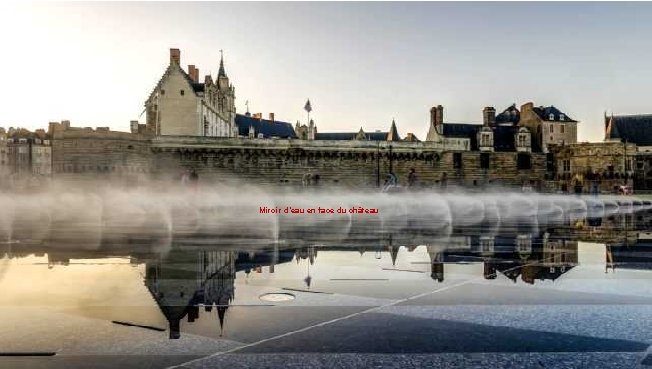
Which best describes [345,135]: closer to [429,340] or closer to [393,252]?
[393,252]

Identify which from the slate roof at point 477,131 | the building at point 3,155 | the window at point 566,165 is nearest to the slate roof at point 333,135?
the slate roof at point 477,131

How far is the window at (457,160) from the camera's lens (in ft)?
218

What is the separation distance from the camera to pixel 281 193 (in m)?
60.2

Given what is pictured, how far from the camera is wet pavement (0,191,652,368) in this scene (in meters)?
4.77

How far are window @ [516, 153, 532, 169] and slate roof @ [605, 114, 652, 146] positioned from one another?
17351 millimetres

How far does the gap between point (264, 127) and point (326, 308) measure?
288 feet

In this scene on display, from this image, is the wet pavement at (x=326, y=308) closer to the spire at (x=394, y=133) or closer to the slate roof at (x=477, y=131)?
the slate roof at (x=477, y=131)

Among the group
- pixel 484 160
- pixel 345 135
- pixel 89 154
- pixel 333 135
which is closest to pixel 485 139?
pixel 484 160

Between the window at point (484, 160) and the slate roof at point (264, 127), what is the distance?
127 ft

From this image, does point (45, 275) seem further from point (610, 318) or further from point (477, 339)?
point (610, 318)

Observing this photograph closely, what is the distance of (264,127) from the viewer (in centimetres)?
9294

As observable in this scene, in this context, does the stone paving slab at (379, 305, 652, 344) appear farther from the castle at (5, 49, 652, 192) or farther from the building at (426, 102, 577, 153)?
the building at (426, 102, 577, 153)

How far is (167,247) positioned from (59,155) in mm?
48612

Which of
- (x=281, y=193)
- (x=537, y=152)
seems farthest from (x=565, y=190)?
(x=281, y=193)
